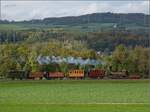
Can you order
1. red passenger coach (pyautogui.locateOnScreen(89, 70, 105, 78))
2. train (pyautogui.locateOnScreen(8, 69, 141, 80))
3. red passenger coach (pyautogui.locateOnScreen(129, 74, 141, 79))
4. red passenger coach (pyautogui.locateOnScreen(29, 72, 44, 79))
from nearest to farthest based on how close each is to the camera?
red passenger coach (pyautogui.locateOnScreen(29, 72, 44, 79)) < train (pyautogui.locateOnScreen(8, 69, 141, 80)) < red passenger coach (pyautogui.locateOnScreen(89, 70, 105, 78)) < red passenger coach (pyautogui.locateOnScreen(129, 74, 141, 79))

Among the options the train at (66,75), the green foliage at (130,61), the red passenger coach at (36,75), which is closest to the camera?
the red passenger coach at (36,75)

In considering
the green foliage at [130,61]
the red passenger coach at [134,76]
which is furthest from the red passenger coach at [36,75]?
the green foliage at [130,61]

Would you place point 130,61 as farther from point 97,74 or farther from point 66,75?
point 66,75

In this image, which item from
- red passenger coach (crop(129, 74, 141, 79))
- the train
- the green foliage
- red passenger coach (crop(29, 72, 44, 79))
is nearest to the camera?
red passenger coach (crop(29, 72, 44, 79))

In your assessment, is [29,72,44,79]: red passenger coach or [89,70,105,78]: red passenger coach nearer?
[29,72,44,79]: red passenger coach

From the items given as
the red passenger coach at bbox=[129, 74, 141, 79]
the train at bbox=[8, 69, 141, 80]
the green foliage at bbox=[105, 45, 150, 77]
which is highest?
the green foliage at bbox=[105, 45, 150, 77]

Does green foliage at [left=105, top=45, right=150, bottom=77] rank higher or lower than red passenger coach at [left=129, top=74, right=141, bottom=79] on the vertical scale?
higher

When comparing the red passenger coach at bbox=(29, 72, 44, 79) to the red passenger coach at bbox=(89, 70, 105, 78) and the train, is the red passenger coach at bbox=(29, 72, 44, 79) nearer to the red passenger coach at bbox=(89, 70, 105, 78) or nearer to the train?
the train

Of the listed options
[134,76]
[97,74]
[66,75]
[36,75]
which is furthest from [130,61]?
[36,75]

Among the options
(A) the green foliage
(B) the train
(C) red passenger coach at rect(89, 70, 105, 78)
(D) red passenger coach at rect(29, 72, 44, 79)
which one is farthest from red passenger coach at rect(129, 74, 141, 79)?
(D) red passenger coach at rect(29, 72, 44, 79)

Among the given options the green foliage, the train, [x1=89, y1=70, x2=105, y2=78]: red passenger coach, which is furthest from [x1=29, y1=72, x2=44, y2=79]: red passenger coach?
the green foliage

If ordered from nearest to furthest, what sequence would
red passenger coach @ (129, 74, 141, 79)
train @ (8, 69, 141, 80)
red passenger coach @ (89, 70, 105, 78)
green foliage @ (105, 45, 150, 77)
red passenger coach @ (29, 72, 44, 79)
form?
red passenger coach @ (29, 72, 44, 79) → train @ (8, 69, 141, 80) → red passenger coach @ (89, 70, 105, 78) → red passenger coach @ (129, 74, 141, 79) → green foliage @ (105, 45, 150, 77)

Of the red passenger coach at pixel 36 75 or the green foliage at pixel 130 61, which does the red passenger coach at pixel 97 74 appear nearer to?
the green foliage at pixel 130 61

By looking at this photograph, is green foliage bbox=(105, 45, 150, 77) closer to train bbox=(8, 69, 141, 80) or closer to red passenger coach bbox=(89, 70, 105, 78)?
train bbox=(8, 69, 141, 80)
